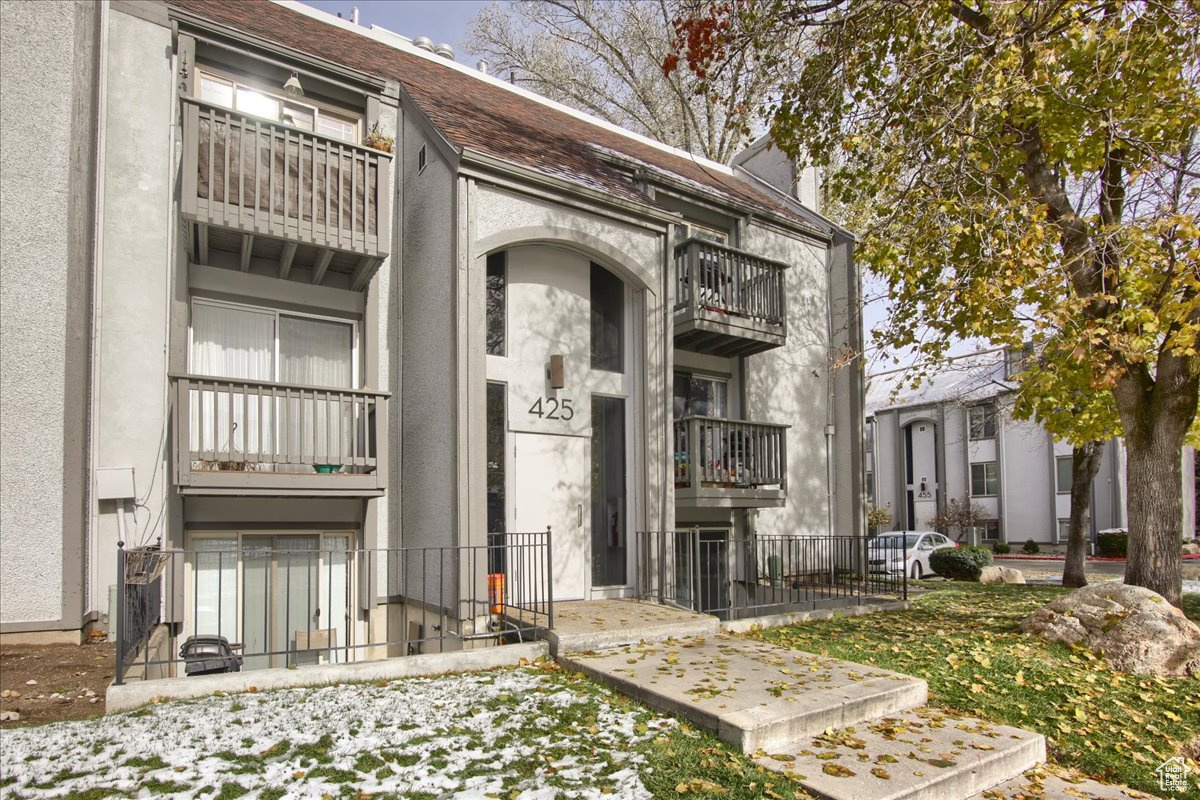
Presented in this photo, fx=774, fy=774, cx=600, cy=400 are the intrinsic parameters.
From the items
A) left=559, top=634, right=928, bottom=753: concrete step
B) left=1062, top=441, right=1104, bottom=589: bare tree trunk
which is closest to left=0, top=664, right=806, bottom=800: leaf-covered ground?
left=559, top=634, right=928, bottom=753: concrete step

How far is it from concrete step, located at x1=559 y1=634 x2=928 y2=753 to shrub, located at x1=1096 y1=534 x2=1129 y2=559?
86.6 ft

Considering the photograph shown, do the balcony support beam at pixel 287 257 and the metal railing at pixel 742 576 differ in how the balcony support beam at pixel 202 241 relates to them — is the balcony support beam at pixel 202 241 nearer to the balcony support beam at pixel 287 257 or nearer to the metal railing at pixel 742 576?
the balcony support beam at pixel 287 257

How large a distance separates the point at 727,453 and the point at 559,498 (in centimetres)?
310

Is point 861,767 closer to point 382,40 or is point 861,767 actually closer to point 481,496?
point 481,496

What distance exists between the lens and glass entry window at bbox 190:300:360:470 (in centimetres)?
869

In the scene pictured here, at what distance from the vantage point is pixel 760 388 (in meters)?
14.6

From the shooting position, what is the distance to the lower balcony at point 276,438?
27.3 feet

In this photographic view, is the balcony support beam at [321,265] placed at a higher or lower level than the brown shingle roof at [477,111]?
lower

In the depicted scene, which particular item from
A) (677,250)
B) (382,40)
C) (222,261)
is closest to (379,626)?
(222,261)

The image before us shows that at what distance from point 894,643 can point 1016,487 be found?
3079cm

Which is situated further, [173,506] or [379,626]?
[379,626]

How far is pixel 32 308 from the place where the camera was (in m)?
7.62

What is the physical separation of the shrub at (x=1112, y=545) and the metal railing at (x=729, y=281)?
22286 millimetres

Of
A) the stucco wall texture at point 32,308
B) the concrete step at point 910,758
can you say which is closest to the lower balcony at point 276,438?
the stucco wall texture at point 32,308
